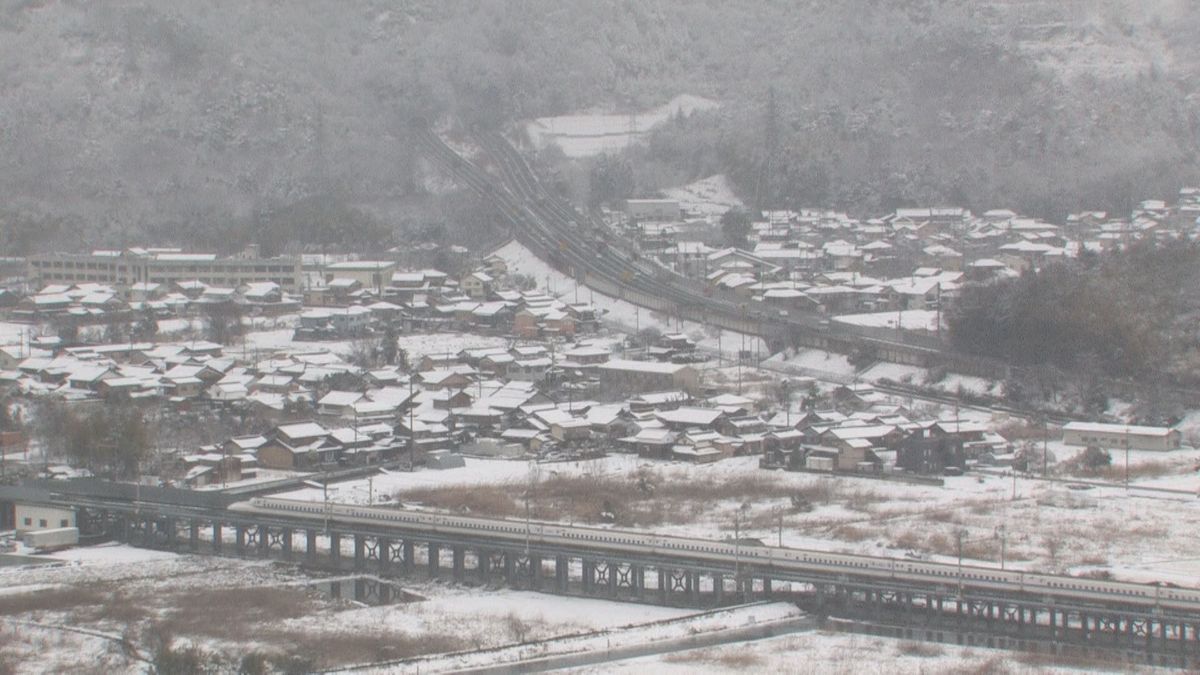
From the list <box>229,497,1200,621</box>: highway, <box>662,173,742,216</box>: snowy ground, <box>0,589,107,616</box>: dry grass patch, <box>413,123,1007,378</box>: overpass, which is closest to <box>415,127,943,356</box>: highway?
<box>413,123,1007,378</box>: overpass

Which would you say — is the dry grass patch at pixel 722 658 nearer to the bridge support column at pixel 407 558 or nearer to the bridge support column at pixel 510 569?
the bridge support column at pixel 510 569

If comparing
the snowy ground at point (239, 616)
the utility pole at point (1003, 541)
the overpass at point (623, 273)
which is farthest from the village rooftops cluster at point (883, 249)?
the snowy ground at point (239, 616)

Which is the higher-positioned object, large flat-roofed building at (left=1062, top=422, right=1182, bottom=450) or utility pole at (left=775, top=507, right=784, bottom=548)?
large flat-roofed building at (left=1062, top=422, right=1182, bottom=450)

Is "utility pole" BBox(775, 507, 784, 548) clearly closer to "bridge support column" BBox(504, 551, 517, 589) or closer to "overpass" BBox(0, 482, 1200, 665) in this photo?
"overpass" BBox(0, 482, 1200, 665)

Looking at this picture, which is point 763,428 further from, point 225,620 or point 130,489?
point 225,620

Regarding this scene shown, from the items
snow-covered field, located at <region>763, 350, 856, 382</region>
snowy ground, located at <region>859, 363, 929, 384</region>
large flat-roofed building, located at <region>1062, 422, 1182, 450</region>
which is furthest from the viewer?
snow-covered field, located at <region>763, 350, 856, 382</region>

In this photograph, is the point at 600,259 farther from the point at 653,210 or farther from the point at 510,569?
the point at 510,569

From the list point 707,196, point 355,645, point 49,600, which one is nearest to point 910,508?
point 355,645
